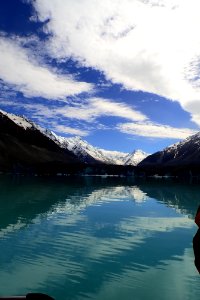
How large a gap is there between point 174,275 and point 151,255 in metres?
5.50

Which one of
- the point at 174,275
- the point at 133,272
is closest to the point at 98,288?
the point at 133,272

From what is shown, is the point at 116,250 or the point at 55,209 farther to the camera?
the point at 55,209

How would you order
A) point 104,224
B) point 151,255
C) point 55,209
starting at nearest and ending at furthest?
point 151,255 < point 104,224 < point 55,209

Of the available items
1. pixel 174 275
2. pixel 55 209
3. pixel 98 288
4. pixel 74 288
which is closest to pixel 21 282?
pixel 74 288

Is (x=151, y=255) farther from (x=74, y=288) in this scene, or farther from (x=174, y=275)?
(x=74, y=288)

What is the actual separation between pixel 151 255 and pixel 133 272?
543 centimetres

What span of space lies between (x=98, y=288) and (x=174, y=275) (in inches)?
225

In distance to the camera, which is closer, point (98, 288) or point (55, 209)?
point (98, 288)

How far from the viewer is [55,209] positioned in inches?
2248

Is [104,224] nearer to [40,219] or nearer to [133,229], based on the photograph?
[133,229]

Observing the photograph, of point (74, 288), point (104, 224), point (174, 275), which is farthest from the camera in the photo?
point (104, 224)

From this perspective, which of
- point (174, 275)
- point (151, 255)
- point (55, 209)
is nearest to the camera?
point (174, 275)

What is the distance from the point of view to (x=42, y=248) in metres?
29.4

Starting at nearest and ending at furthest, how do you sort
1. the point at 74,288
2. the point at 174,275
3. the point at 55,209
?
the point at 74,288 → the point at 174,275 → the point at 55,209
